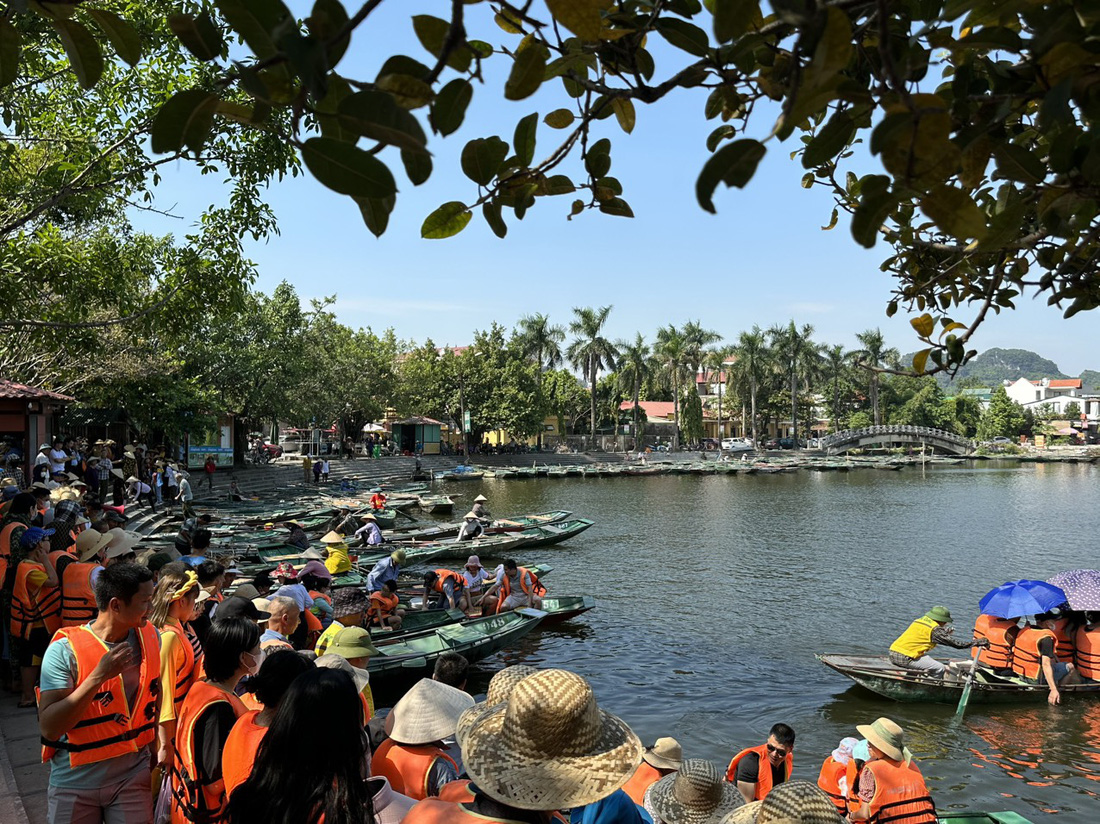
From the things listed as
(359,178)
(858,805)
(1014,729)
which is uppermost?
(359,178)

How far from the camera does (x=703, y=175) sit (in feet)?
4.95

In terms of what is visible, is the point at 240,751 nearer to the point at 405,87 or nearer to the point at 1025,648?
the point at 405,87

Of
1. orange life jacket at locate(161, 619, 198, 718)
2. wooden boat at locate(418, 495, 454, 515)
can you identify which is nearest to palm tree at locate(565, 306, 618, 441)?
wooden boat at locate(418, 495, 454, 515)

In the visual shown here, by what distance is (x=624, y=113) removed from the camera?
234cm

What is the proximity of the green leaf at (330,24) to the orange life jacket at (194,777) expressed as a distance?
2.74m

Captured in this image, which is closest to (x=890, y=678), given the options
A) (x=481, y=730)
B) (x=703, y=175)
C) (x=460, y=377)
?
(x=481, y=730)

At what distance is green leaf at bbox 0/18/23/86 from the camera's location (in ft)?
5.63

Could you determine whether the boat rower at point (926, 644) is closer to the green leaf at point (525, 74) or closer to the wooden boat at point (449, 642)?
the wooden boat at point (449, 642)

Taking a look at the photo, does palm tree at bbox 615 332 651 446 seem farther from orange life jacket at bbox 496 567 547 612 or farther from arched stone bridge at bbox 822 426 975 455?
orange life jacket at bbox 496 567 547 612

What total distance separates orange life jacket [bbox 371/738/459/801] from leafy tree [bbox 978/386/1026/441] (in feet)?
301

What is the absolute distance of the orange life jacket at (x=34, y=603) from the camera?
5.95 meters

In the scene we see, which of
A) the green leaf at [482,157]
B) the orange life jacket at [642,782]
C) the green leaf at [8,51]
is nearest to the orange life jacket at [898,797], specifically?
the orange life jacket at [642,782]

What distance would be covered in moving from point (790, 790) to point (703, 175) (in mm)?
2312

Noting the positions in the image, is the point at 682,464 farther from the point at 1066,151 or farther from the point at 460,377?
the point at 1066,151
